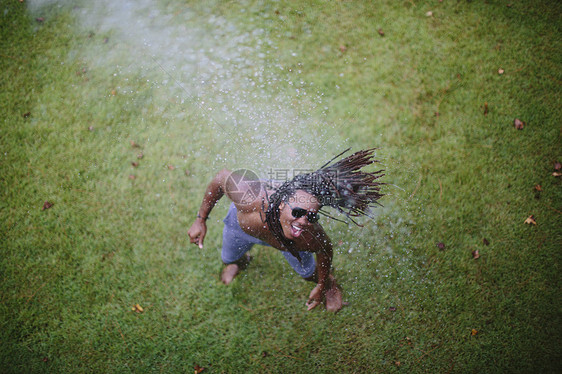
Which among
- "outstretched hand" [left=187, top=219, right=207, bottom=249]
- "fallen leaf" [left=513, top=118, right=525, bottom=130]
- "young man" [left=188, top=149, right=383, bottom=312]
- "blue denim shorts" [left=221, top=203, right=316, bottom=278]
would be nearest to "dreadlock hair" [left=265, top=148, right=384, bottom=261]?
"young man" [left=188, top=149, right=383, bottom=312]

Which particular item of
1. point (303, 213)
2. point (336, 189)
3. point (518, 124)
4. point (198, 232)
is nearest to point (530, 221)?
point (518, 124)

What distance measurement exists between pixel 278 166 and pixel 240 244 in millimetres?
994

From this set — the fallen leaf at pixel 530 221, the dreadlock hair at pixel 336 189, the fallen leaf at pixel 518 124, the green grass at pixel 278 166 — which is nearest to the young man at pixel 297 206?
the dreadlock hair at pixel 336 189

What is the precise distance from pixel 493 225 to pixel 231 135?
300 centimetres

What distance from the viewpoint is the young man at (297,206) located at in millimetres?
1883

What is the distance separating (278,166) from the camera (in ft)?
11.0

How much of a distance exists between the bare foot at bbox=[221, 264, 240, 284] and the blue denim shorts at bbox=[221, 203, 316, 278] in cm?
47

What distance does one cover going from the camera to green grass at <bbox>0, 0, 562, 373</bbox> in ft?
10.7

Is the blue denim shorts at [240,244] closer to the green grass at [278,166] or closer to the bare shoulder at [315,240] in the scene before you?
the bare shoulder at [315,240]

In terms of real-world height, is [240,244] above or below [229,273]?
above

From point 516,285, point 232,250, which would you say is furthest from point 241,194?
point 516,285

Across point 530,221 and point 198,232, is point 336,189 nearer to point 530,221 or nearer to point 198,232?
point 198,232

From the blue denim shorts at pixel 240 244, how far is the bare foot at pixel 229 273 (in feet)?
1.53

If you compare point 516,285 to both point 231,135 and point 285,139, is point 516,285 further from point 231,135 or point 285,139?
point 231,135
